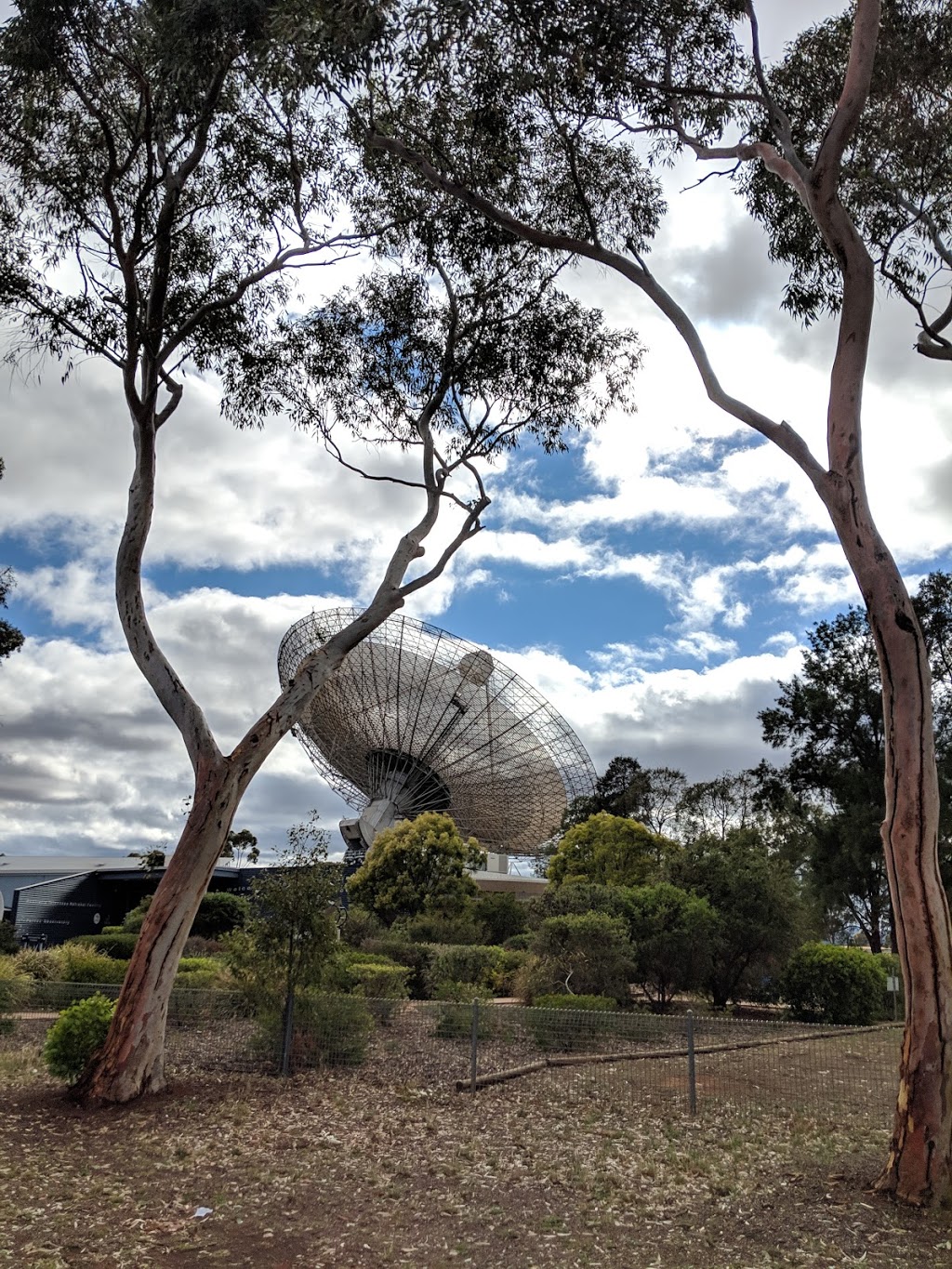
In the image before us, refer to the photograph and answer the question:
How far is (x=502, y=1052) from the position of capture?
13.9m

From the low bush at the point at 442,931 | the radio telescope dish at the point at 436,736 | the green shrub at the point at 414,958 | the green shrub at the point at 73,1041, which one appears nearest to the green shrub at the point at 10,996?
the green shrub at the point at 73,1041

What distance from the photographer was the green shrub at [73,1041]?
1142cm

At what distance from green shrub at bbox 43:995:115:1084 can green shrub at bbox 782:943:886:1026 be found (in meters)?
15.5

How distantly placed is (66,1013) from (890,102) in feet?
47.0

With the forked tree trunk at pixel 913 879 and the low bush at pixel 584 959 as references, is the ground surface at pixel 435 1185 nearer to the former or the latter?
the forked tree trunk at pixel 913 879

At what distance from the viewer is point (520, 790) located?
4094 centimetres

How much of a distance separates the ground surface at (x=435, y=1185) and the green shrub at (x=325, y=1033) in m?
1.28

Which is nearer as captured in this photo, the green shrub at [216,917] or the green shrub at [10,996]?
the green shrub at [10,996]

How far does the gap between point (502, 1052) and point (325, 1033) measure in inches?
99.8

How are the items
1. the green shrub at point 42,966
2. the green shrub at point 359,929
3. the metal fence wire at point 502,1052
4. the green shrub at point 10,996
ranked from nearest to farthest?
1. the metal fence wire at point 502,1052
2. the green shrub at point 10,996
3. the green shrub at point 42,966
4. the green shrub at point 359,929

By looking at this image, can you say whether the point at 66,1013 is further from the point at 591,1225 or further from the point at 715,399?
the point at 715,399

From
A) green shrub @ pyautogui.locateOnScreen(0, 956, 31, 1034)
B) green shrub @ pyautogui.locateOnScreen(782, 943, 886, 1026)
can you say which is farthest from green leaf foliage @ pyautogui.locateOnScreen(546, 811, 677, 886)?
Answer: green shrub @ pyautogui.locateOnScreen(0, 956, 31, 1034)

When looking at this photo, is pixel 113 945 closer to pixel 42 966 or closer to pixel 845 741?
pixel 42 966

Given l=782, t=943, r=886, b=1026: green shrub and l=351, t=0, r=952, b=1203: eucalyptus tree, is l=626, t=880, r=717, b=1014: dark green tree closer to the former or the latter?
l=782, t=943, r=886, b=1026: green shrub
